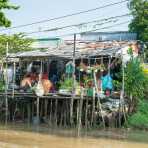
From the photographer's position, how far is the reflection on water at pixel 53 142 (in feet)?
58.3

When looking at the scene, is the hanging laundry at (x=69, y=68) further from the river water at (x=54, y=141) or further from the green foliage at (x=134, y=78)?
the river water at (x=54, y=141)

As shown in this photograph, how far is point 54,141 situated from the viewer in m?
19.0

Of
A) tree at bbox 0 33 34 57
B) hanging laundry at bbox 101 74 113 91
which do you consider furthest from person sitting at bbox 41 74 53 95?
tree at bbox 0 33 34 57

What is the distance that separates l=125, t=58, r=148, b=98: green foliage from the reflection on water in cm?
364

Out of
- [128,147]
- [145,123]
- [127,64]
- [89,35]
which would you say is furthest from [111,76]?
[89,35]

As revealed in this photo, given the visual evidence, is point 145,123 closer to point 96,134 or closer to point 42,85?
point 96,134

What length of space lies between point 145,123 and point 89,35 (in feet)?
54.6

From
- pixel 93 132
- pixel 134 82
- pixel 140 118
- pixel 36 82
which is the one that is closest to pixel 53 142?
pixel 93 132

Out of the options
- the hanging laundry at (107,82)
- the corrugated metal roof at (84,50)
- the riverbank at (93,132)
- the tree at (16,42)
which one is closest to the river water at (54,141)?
the riverbank at (93,132)

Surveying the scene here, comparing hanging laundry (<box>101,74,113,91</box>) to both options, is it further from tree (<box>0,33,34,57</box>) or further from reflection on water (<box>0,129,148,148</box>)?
tree (<box>0,33,34,57</box>)

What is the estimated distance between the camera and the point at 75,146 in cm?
1812

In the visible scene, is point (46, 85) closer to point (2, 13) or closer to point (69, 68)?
point (69, 68)

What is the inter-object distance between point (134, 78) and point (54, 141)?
5675mm

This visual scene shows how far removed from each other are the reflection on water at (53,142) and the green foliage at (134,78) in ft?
11.9
